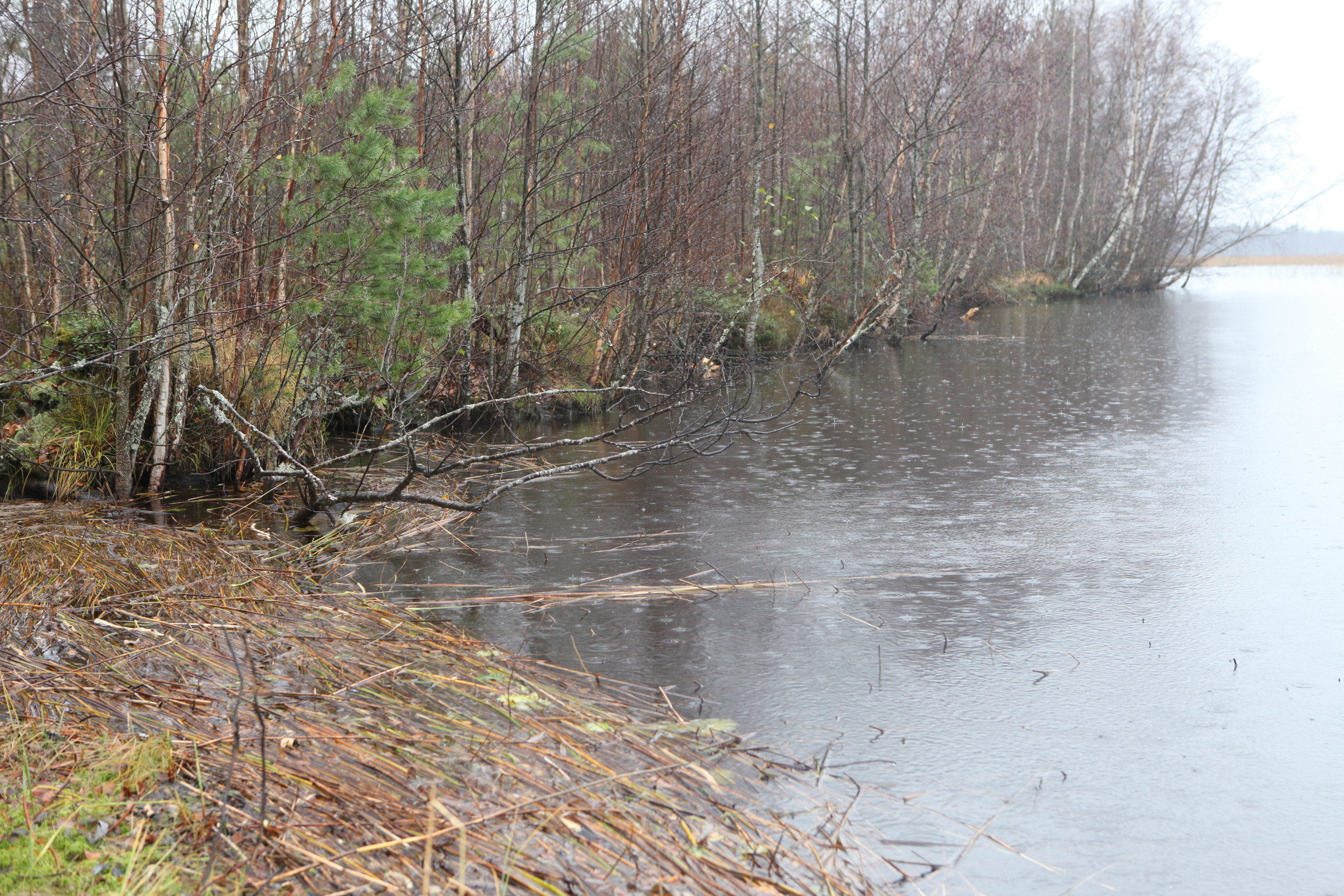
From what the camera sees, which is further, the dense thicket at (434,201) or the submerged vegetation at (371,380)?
the dense thicket at (434,201)

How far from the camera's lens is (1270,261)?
99.6 meters

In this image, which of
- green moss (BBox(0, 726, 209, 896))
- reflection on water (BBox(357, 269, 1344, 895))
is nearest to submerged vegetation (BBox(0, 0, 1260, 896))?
green moss (BBox(0, 726, 209, 896))

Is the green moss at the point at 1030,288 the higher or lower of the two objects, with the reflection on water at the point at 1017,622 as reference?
higher

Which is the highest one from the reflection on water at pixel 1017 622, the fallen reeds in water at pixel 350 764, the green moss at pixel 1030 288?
the green moss at pixel 1030 288

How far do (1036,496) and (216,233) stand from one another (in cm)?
619

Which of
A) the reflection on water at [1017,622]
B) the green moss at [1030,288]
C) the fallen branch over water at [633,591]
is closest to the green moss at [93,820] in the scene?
the reflection on water at [1017,622]

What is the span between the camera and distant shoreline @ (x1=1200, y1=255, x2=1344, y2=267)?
278 feet

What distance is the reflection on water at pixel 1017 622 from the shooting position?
367 centimetres

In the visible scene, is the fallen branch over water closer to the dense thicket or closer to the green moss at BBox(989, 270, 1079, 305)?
the dense thicket

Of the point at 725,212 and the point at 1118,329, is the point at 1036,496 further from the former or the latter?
the point at 1118,329

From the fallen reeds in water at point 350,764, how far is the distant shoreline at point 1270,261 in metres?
79.2

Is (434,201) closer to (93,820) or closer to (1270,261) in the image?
(93,820)

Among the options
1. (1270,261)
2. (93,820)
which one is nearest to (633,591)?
(93,820)

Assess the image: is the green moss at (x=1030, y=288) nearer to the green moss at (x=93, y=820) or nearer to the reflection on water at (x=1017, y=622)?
the reflection on water at (x=1017, y=622)
